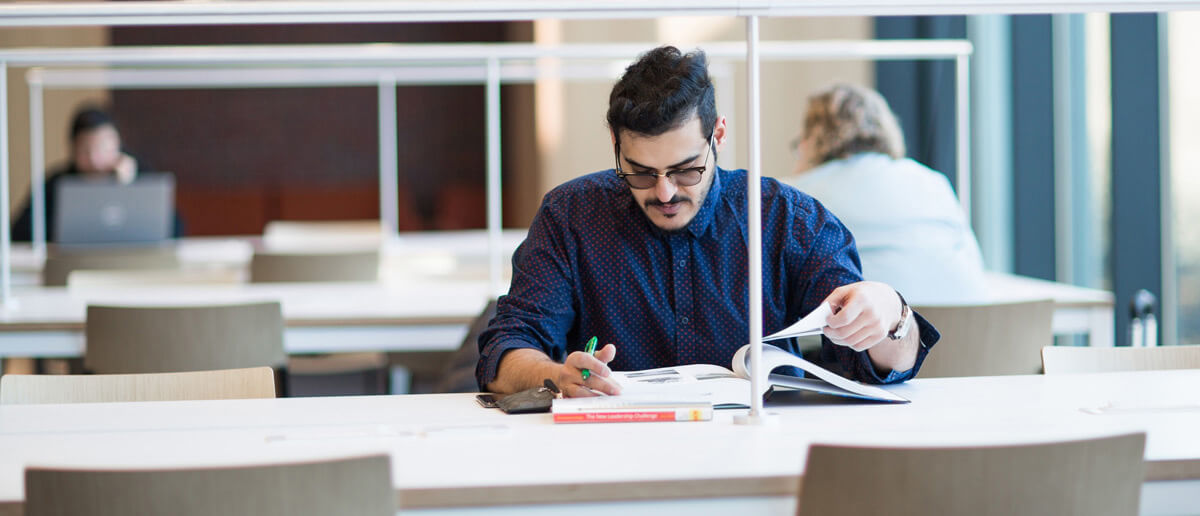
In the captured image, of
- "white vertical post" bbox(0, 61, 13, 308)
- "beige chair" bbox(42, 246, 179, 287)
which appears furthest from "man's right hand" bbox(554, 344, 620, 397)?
"beige chair" bbox(42, 246, 179, 287)

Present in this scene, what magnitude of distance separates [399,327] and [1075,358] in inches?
56.5

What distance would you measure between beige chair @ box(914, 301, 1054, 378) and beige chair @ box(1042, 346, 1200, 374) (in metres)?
0.34

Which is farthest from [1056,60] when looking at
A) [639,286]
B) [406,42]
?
[406,42]

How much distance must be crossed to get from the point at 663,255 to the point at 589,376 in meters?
0.36

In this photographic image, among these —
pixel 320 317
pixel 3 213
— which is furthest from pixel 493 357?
pixel 3 213

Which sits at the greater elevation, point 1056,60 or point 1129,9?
point 1056,60

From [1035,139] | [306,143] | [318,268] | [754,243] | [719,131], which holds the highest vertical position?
[306,143]

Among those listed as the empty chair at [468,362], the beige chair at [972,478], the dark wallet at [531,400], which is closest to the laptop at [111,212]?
the empty chair at [468,362]

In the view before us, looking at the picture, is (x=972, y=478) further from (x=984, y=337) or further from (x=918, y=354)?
(x=984, y=337)

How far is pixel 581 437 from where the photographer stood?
3.97ft

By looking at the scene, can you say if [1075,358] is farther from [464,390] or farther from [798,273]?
[464,390]

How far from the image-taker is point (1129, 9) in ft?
4.71

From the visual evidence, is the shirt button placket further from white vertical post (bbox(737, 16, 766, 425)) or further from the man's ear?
white vertical post (bbox(737, 16, 766, 425))

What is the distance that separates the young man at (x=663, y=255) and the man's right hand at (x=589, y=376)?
16 centimetres
